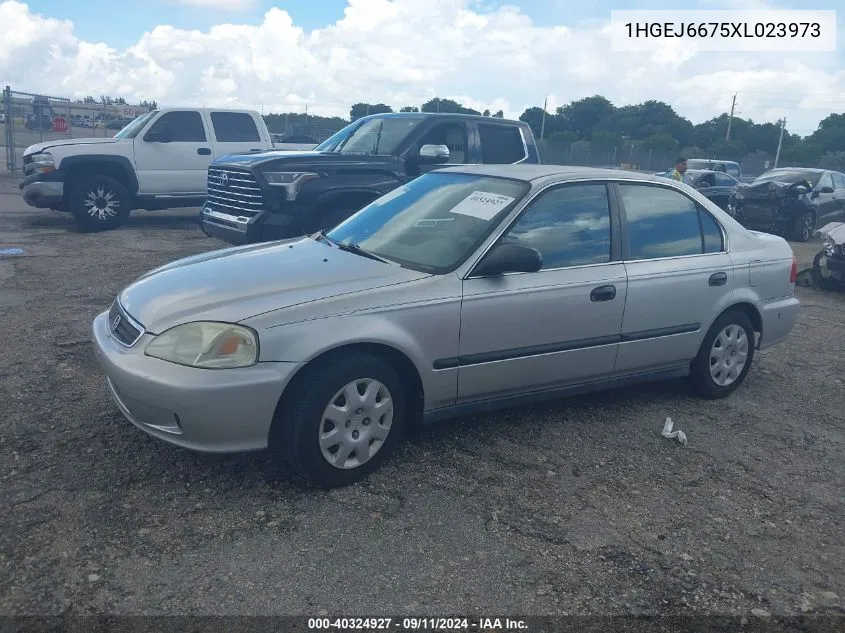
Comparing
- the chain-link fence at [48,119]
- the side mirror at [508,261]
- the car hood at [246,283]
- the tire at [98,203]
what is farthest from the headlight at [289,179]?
the chain-link fence at [48,119]

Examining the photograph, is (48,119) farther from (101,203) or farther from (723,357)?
(723,357)

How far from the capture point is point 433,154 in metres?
8.25

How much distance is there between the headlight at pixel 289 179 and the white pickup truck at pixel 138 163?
519 centimetres

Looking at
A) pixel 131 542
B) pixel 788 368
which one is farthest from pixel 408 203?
pixel 788 368

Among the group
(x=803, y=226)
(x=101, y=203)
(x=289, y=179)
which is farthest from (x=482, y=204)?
(x=803, y=226)

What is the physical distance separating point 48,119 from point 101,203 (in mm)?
12247

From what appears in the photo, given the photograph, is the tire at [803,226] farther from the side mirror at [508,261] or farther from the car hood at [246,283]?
the car hood at [246,283]

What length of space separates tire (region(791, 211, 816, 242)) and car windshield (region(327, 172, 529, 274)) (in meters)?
13.4

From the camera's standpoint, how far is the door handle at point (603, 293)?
4.40 meters

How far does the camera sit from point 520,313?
162 inches

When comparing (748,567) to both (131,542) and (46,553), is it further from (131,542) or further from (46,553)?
(46,553)

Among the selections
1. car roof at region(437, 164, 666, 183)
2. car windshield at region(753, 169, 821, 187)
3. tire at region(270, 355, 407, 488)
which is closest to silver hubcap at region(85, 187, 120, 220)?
→ car roof at region(437, 164, 666, 183)

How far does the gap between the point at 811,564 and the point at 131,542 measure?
2950mm

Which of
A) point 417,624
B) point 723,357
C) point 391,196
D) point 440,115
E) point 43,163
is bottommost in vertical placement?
point 417,624
